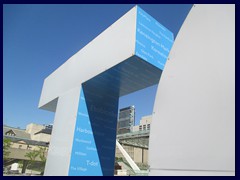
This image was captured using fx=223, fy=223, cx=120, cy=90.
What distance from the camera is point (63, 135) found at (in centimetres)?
712

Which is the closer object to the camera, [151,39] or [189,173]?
[189,173]

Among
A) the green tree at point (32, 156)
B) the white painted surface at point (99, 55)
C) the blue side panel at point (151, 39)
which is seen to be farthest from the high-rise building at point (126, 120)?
the blue side panel at point (151, 39)

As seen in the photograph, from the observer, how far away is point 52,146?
7.48 meters

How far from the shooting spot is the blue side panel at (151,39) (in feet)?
18.6

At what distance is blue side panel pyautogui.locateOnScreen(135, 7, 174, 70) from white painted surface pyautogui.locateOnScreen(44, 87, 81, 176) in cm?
260

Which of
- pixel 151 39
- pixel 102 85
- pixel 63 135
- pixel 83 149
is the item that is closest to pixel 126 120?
pixel 102 85

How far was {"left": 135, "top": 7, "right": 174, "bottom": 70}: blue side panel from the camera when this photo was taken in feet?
18.6

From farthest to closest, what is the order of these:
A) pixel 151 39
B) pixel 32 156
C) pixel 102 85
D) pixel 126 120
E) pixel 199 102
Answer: pixel 126 120, pixel 32 156, pixel 102 85, pixel 151 39, pixel 199 102

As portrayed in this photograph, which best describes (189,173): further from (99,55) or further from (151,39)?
(99,55)

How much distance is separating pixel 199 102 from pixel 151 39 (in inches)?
157

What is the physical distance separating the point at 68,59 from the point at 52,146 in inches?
135

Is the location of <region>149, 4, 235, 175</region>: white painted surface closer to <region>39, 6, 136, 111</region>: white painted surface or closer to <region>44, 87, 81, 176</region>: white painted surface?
<region>39, 6, 136, 111</region>: white painted surface

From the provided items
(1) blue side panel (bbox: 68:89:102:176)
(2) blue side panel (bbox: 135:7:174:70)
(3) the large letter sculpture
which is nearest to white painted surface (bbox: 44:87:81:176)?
(3) the large letter sculpture
